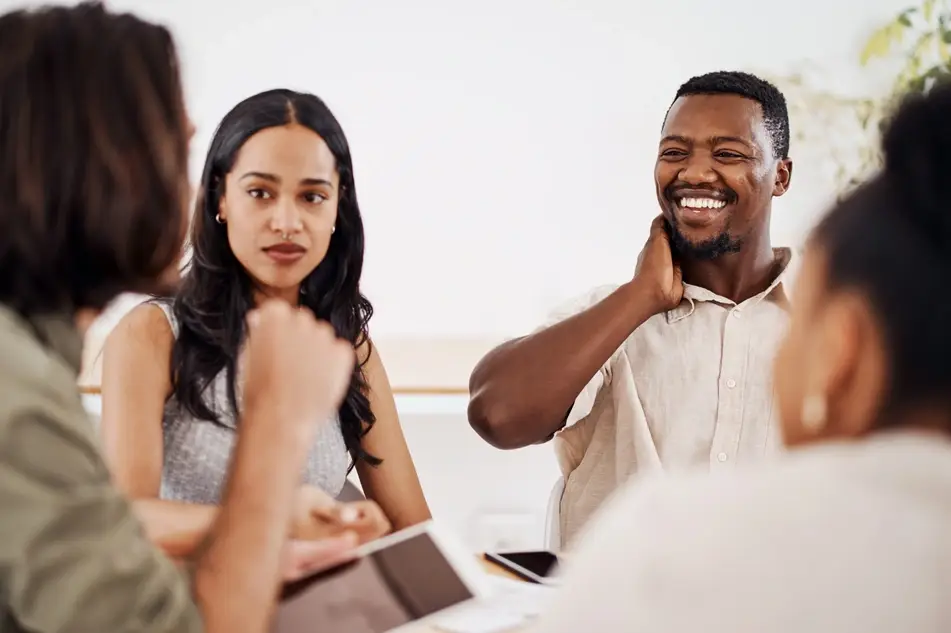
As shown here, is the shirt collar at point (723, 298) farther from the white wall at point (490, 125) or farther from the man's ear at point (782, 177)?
the white wall at point (490, 125)

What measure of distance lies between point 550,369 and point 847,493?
123 centimetres

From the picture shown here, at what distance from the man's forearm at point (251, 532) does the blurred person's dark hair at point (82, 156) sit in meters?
0.21

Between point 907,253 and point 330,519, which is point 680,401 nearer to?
point 330,519

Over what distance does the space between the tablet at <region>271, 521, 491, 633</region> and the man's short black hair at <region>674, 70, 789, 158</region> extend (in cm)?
118

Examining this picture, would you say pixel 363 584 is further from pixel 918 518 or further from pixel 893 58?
pixel 893 58

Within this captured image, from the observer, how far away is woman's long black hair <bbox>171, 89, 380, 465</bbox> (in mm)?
1717

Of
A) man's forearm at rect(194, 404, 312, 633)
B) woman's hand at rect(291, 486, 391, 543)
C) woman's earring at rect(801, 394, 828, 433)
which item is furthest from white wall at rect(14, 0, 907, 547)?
woman's earring at rect(801, 394, 828, 433)

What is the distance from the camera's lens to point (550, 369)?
1.90m

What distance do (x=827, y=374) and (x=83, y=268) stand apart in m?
0.67

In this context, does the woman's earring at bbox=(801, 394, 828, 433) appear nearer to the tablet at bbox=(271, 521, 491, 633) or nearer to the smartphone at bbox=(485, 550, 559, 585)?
the tablet at bbox=(271, 521, 491, 633)

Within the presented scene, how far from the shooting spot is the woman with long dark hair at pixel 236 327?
1638mm

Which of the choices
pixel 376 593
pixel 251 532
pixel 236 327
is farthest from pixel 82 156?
pixel 236 327

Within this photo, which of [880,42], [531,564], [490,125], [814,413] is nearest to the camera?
[814,413]

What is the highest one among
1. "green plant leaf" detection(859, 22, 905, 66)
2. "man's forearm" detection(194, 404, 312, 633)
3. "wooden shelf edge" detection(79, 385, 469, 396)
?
"green plant leaf" detection(859, 22, 905, 66)
